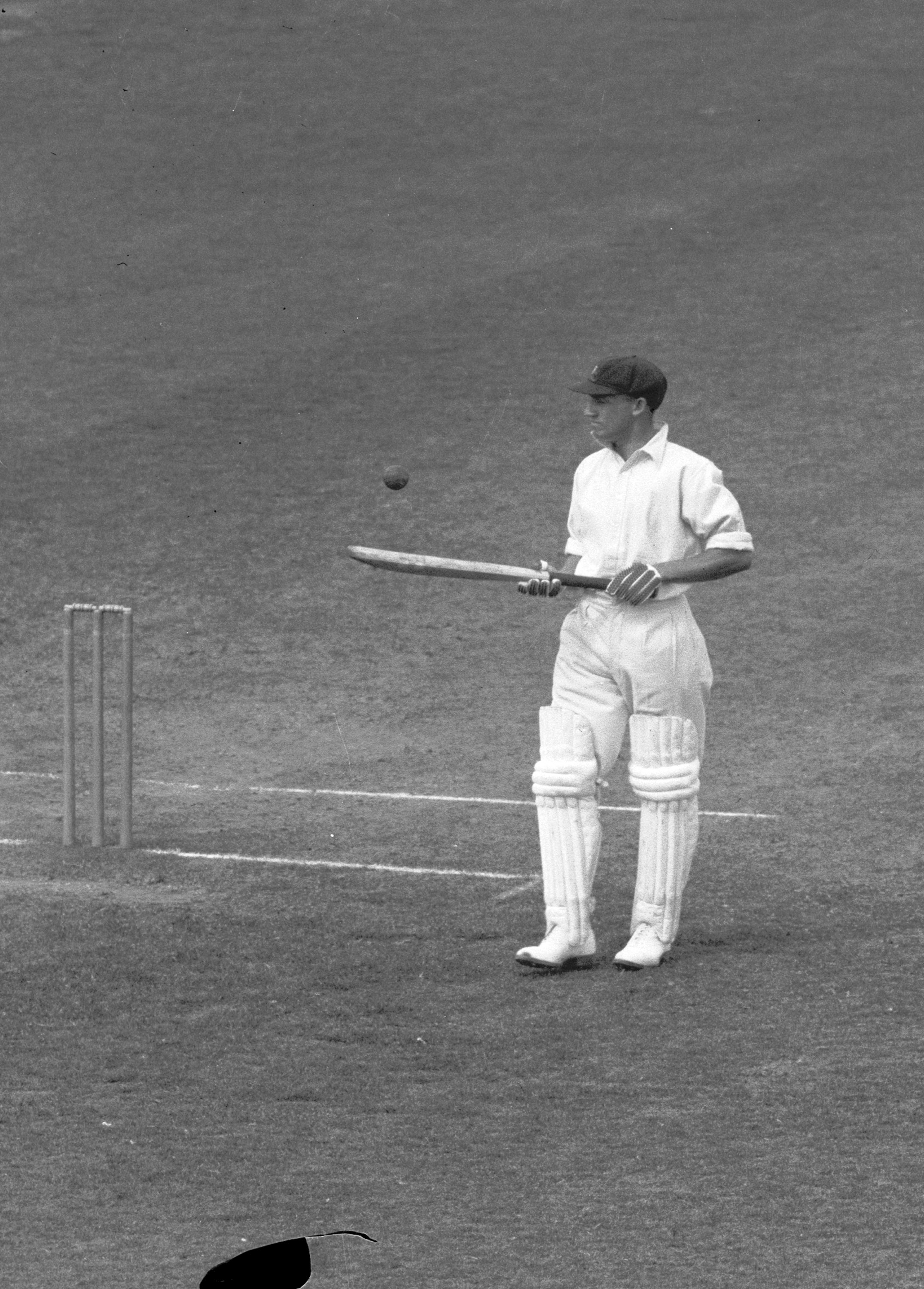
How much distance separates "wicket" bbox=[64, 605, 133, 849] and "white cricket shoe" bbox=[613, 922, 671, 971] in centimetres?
224

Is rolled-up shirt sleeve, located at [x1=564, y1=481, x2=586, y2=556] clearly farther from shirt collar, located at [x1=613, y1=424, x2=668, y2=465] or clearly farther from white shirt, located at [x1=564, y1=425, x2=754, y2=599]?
shirt collar, located at [x1=613, y1=424, x2=668, y2=465]

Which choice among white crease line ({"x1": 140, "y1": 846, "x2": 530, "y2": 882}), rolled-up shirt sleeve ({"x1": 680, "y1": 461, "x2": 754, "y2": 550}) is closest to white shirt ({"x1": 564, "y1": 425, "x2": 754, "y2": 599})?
rolled-up shirt sleeve ({"x1": 680, "y1": 461, "x2": 754, "y2": 550})

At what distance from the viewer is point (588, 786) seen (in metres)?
6.59

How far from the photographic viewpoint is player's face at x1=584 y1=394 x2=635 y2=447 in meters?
6.62

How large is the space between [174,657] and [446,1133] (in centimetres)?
629

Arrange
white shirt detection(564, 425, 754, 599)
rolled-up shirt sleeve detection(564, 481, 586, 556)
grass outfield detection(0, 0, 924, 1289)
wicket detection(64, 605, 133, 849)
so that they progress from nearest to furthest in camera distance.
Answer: grass outfield detection(0, 0, 924, 1289), white shirt detection(564, 425, 754, 599), rolled-up shirt sleeve detection(564, 481, 586, 556), wicket detection(64, 605, 133, 849)

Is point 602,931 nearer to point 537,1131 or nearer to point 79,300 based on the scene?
point 537,1131

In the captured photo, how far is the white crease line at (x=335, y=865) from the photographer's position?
308 inches

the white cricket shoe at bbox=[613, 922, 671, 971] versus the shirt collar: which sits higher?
the shirt collar

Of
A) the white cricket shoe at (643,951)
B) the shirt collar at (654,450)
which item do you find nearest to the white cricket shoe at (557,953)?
the white cricket shoe at (643,951)

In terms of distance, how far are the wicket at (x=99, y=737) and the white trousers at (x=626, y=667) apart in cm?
202

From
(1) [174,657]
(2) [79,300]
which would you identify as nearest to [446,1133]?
(1) [174,657]

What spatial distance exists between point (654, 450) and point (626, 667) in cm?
68

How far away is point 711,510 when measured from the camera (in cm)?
655
